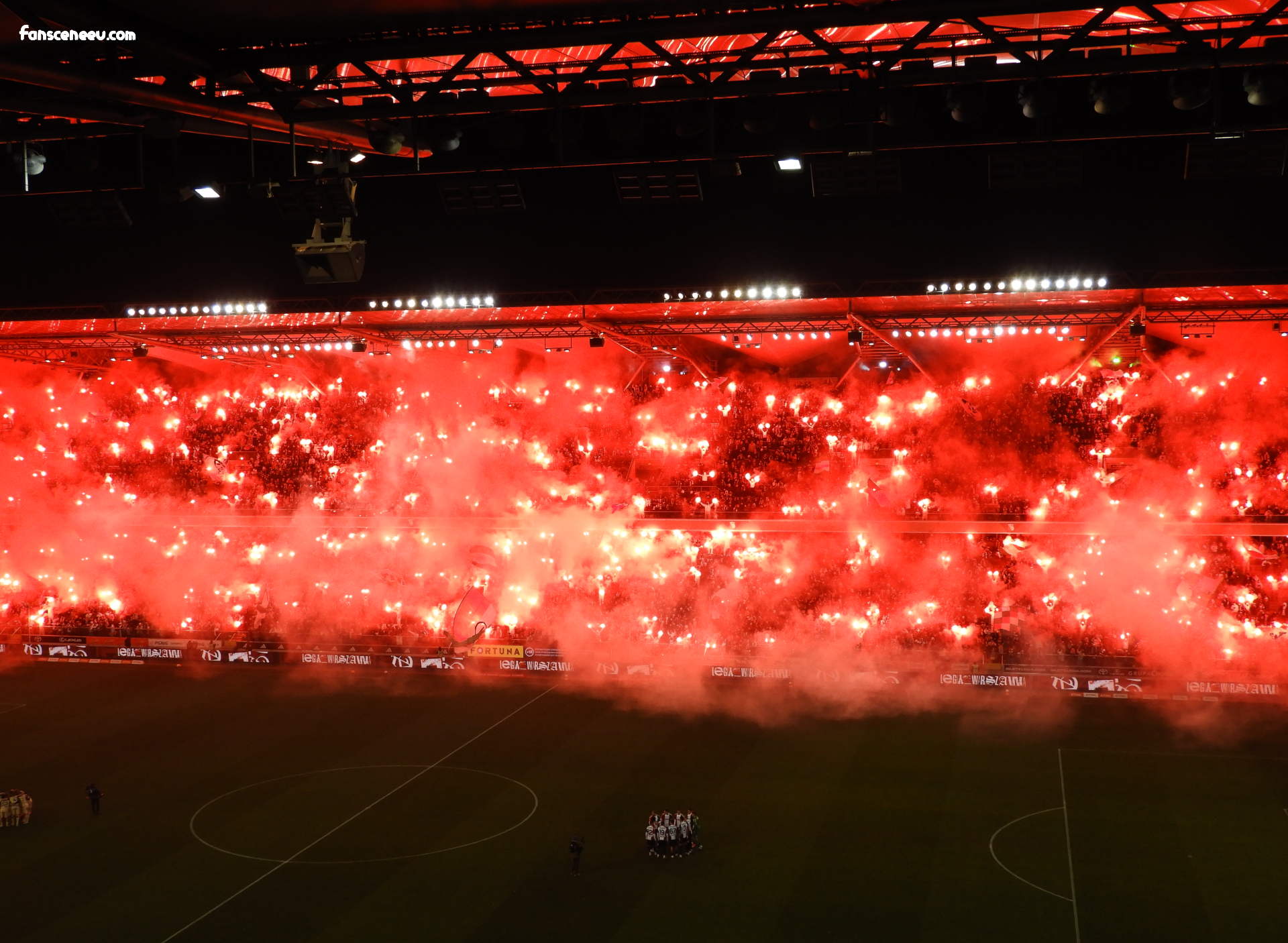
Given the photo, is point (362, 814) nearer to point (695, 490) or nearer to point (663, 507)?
point (663, 507)

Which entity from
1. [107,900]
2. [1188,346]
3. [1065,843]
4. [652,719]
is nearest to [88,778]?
[107,900]

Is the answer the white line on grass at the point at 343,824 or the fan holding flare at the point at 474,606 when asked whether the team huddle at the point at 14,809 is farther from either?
the fan holding flare at the point at 474,606

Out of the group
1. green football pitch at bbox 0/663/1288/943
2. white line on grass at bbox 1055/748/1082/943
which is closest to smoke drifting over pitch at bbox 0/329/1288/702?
green football pitch at bbox 0/663/1288/943

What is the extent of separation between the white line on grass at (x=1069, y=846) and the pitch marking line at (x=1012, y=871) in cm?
10

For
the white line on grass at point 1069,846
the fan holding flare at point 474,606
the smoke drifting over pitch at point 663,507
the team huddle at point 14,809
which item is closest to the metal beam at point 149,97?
the team huddle at point 14,809

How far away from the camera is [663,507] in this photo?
116 ft

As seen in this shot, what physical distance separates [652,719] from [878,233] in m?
14.1

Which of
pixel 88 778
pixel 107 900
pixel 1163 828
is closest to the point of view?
pixel 107 900

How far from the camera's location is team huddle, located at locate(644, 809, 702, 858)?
18188 millimetres

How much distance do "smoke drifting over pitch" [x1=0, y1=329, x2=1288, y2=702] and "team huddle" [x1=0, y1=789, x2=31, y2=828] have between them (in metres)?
15.3

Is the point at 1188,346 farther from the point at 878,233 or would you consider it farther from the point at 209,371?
the point at 209,371

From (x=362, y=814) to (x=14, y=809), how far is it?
6471 millimetres

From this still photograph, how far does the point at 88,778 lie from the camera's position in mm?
23375

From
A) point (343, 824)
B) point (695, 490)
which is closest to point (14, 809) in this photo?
point (343, 824)
